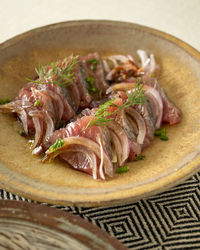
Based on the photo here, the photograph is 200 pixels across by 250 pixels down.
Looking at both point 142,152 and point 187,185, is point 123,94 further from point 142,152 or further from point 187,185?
point 187,185

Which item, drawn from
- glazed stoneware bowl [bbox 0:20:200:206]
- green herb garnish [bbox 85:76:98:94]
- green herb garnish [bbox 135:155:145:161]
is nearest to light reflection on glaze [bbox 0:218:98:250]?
glazed stoneware bowl [bbox 0:20:200:206]

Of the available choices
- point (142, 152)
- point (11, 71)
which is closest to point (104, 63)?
point (11, 71)

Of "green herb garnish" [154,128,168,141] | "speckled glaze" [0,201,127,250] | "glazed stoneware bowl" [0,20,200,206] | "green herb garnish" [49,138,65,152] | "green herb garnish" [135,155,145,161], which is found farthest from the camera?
"green herb garnish" [154,128,168,141]

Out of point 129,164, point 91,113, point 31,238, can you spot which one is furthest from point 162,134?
point 31,238

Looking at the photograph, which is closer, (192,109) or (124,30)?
(192,109)

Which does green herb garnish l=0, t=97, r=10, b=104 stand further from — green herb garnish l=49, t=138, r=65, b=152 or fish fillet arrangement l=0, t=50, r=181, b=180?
green herb garnish l=49, t=138, r=65, b=152

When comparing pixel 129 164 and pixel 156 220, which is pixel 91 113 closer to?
pixel 129 164

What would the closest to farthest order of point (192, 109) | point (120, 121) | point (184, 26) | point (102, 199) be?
point (102, 199) < point (120, 121) < point (192, 109) < point (184, 26)
